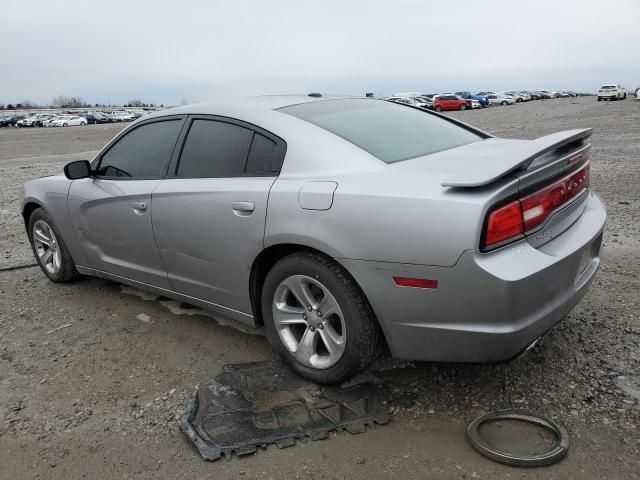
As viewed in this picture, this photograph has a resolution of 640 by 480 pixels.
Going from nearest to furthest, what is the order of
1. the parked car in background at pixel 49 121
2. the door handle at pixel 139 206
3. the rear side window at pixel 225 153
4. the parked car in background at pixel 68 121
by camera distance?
the rear side window at pixel 225 153 → the door handle at pixel 139 206 → the parked car in background at pixel 68 121 → the parked car in background at pixel 49 121

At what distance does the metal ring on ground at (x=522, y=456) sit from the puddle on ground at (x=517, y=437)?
2 centimetres

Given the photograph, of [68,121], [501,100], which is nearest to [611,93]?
[501,100]

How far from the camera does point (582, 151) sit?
297 cm

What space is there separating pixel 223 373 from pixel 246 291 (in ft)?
1.67

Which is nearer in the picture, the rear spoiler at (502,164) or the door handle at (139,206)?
the rear spoiler at (502,164)

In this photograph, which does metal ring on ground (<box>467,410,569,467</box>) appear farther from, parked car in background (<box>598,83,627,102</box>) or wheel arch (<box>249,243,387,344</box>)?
parked car in background (<box>598,83,627,102</box>)

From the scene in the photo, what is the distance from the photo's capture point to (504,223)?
2396mm

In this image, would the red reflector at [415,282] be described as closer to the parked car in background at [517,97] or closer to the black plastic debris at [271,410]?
the black plastic debris at [271,410]

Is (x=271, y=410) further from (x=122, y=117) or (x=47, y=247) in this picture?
(x=122, y=117)

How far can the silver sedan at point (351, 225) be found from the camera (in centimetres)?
241

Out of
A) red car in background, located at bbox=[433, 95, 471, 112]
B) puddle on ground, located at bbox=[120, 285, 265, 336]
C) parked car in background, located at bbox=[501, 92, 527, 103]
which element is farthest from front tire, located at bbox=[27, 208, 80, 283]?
parked car in background, located at bbox=[501, 92, 527, 103]

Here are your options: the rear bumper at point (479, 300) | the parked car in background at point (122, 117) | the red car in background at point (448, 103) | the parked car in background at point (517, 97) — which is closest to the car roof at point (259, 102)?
the rear bumper at point (479, 300)

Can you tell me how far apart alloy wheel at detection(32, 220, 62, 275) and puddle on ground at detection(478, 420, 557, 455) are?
12.5 feet

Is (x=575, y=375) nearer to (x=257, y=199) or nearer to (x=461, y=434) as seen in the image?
(x=461, y=434)
